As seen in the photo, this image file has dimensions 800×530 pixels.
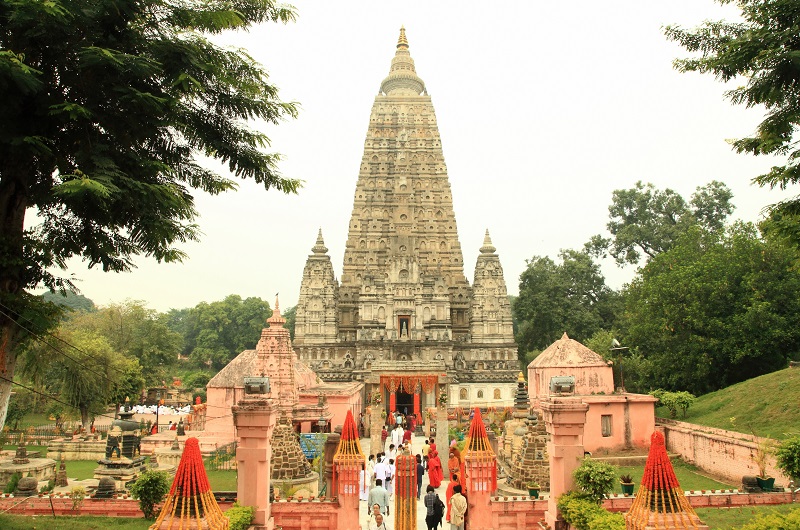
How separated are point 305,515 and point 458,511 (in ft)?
10.2

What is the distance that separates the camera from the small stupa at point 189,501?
8258 mm

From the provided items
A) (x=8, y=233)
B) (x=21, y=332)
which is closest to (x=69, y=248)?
(x=8, y=233)

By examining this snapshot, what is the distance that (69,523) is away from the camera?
10.9 m

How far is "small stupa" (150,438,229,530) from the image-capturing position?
8258mm

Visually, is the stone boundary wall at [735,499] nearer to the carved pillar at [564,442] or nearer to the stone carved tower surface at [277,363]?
the carved pillar at [564,442]

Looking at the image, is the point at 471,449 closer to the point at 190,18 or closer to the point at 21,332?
the point at 21,332

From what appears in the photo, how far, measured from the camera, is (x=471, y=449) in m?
13.0

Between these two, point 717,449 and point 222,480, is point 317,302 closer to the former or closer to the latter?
point 222,480

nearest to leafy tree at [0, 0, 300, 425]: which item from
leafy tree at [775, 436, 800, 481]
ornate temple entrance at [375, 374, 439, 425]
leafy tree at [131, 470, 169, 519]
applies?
leafy tree at [131, 470, 169, 519]

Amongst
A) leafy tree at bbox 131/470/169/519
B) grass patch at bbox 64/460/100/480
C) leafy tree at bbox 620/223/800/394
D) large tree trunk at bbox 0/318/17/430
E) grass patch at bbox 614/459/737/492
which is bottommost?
grass patch at bbox 64/460/100/480

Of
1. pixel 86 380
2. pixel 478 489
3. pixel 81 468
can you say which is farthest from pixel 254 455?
pixel 86 380

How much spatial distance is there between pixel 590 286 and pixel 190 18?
50.1 m

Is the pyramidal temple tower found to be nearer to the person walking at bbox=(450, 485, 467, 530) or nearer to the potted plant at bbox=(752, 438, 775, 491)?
the potted plant at bbox=(752, 438, 775, 491)

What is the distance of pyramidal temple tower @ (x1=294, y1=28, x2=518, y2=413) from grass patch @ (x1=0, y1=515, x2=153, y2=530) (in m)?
27.3
